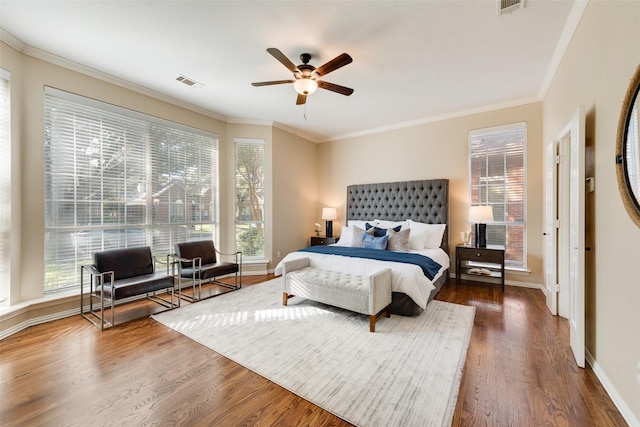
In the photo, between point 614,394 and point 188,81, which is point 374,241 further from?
point 188,81

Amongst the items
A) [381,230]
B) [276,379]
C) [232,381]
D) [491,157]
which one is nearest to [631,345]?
[276,379]

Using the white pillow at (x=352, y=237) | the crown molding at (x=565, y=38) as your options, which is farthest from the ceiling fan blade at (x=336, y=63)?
the white pillow at (x=352, y=237)

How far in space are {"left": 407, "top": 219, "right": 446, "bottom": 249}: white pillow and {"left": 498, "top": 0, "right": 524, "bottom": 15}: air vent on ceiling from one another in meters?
3.03

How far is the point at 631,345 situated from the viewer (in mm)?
1520

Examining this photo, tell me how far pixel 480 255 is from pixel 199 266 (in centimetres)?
440

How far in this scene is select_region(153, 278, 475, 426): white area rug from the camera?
5.58ft

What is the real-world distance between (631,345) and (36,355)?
14.6ft

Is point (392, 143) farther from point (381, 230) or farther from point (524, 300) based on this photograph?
point (524, 300)

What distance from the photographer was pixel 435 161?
16.4 ft

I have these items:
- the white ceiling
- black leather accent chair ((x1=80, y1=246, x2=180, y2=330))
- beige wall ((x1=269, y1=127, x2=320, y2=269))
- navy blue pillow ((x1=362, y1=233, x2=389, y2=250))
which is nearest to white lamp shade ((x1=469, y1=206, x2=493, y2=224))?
navy blue pillow ((x1=362, y1=233, x2=389, y2=250))

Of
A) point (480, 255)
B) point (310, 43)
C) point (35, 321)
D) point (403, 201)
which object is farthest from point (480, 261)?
point (35, 321)

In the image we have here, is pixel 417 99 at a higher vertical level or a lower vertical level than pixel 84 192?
higher

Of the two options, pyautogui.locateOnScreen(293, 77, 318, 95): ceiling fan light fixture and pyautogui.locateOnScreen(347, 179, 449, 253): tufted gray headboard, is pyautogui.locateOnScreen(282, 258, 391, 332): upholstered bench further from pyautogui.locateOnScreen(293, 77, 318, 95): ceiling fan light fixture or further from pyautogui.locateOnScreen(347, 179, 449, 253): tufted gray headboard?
pyautogui.locateOnScreen(347, 179, 449, 253): tufted gray headboard

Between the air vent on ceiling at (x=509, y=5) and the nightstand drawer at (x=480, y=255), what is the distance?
319cm
